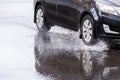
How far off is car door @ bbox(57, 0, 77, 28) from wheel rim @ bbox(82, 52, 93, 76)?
155 cm

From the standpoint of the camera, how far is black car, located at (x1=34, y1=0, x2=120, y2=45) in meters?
10.7

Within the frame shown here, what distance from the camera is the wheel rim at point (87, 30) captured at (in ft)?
36.1

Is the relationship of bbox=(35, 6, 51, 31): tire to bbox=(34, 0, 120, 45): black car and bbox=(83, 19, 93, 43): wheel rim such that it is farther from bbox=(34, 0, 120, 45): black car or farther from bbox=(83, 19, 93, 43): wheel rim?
bbox=(83, 19, 93, 43): wheel rim

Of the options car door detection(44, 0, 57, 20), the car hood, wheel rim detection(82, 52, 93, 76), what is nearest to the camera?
wheel rim detection(82, 52, 93, 76)

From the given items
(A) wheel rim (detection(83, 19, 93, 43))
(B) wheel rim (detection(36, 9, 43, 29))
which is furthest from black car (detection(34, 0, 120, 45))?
(B) wheel rim (detection(36, 9, 43, 29))

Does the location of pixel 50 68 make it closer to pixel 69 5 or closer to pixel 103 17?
pixel 103 17

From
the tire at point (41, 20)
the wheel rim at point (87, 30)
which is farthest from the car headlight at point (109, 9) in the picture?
the tire at point (41, 20)

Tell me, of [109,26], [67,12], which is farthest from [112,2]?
[67,12]

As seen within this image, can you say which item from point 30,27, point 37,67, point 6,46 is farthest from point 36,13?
point 37,67

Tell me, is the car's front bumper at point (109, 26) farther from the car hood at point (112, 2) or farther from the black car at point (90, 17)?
the car hood at point (112, 2)

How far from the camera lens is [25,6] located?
21000 millimetres

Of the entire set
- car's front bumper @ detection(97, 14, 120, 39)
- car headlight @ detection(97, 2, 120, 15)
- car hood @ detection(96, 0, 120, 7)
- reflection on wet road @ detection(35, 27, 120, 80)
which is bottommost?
reflection on wet road @ detection(35, 27, 120, 80)

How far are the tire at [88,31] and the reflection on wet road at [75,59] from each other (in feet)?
0.48

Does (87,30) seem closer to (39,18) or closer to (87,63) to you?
(87,63)
